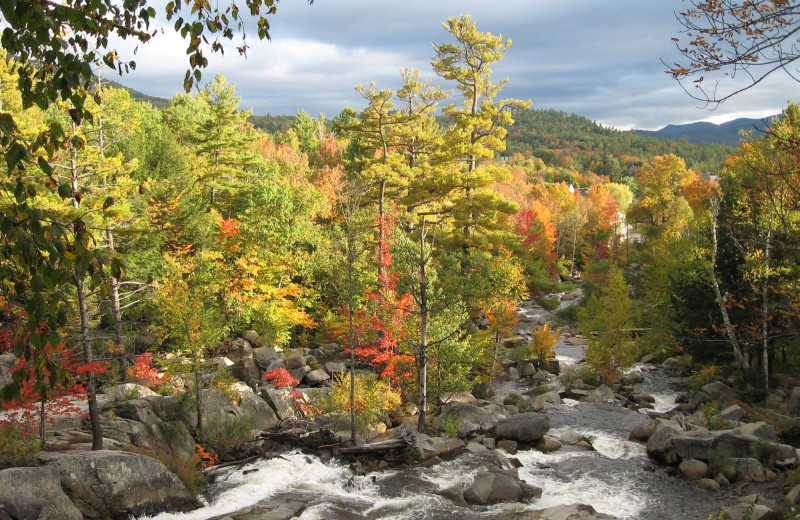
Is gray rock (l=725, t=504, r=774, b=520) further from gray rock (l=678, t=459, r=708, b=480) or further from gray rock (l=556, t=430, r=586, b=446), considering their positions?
gray rock (l=556, t=430, r=586, b=446)

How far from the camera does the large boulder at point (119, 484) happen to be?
11914 millimetres

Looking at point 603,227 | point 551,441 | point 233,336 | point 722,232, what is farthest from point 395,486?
point 603,227

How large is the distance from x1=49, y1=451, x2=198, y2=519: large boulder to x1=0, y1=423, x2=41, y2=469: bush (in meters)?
0.42

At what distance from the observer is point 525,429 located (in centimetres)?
1841

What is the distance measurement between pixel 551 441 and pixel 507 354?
43.9ft

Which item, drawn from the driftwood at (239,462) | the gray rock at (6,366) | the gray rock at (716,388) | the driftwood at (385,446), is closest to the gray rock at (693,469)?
the driftwood at (385,446)

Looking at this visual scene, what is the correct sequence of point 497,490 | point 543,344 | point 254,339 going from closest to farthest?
point 497,490 → point 254,339 → point 543,344

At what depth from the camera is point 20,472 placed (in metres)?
11.0

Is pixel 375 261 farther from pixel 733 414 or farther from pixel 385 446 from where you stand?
pixel 733 414

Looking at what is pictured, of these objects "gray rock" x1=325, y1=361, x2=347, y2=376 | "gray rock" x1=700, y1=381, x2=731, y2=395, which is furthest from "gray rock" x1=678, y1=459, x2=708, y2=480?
"gray rock" x1=325, y1=361, x2=347, y2=376

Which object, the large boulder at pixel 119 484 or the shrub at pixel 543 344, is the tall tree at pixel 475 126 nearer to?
the shrub at pixel 543 344

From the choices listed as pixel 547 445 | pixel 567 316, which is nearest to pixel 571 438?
pixel 547 445

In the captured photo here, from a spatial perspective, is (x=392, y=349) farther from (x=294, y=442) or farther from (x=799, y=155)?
(x=799, y=155)

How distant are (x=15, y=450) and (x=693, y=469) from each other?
56.1 feet
